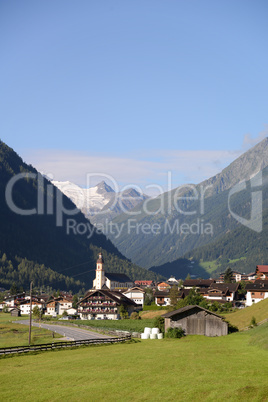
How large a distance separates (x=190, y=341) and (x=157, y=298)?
10814 centimetres

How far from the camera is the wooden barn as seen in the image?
78.1 m

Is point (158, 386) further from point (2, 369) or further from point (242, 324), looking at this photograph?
point (242, 324)

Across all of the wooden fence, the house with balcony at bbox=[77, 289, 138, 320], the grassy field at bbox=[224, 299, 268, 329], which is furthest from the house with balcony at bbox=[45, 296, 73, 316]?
the wooden fence

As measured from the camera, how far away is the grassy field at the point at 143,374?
36125 mm

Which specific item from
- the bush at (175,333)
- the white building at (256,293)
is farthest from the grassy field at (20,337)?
the white building at (256,293)

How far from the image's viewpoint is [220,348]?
59656 mm

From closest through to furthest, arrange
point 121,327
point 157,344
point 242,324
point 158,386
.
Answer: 1. point 158,386
2. point 157,344
3. point 242,324
4. point 121,327

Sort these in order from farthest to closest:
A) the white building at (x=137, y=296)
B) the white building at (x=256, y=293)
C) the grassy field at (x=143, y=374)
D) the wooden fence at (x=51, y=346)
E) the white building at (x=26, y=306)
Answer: the white building at (x=137, y=296), the white building at (x=26, y=306), the white building at (x=256, y=293), the wooden fence at (x=51, y=346), the grassy field at (x=143, y=374)

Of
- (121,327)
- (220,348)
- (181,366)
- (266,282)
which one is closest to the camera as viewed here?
(181,366)

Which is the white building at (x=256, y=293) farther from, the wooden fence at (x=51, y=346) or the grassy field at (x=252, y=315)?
the wooden fence at (x=51, y=346)

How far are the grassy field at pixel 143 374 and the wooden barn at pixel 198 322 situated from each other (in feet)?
48.2

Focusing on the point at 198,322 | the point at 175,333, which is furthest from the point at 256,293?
the point at 175,333

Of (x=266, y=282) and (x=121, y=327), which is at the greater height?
(x=266, y=282)

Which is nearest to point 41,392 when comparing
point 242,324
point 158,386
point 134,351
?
point 158,386
